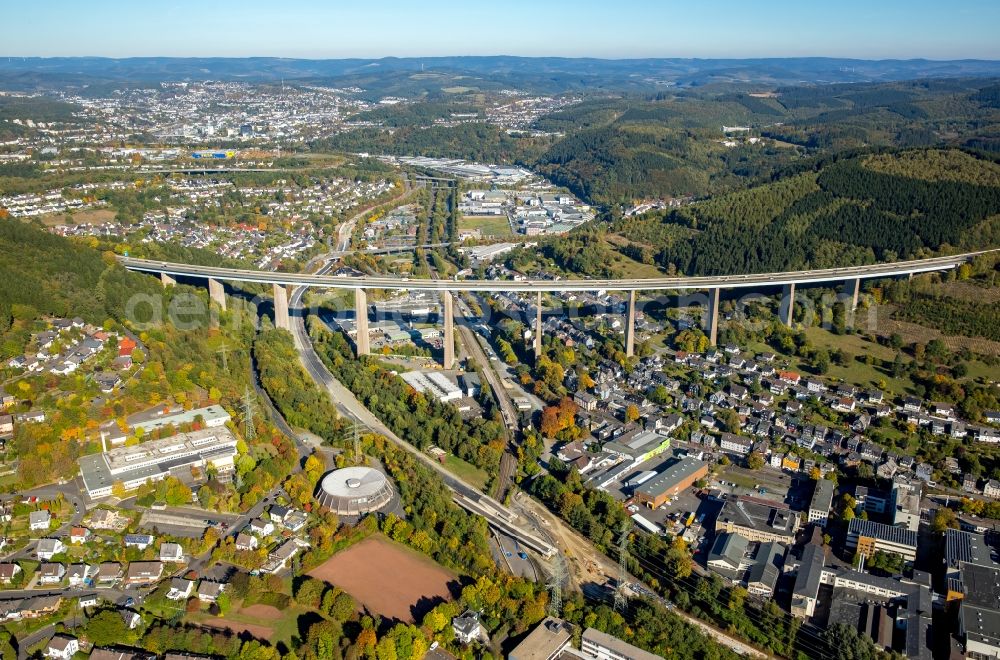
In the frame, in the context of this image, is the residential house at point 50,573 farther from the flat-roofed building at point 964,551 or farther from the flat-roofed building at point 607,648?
the flat-roofed building at point 964,551

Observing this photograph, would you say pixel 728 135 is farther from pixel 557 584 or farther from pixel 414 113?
pixel 557 584

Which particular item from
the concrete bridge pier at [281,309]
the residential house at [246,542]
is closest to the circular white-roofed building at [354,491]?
the residential house at [246,542]

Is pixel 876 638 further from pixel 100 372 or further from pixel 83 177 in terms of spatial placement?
pixel 83 177

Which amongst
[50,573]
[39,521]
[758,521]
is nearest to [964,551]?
[758,521]

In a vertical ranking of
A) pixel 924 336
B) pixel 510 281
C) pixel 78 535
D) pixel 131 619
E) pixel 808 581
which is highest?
pixel 510 281

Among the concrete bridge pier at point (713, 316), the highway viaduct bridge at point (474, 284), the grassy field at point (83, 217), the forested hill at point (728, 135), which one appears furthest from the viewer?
the forested hill at point (728, 135)

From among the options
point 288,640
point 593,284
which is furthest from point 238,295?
point 288,640

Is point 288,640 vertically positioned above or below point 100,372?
below
